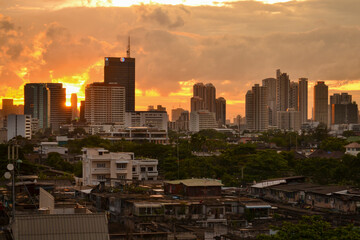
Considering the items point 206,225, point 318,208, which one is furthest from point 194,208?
point 318,208

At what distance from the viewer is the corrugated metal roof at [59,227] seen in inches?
559

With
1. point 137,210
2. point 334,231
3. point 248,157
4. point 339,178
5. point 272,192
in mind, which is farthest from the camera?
point 248,157

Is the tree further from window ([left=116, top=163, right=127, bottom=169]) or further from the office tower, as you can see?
the office tower

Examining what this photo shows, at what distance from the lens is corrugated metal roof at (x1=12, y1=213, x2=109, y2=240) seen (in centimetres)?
1420

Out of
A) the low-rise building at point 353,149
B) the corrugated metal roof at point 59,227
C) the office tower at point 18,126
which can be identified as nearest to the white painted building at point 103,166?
the corrugated metal roof at point 59,227

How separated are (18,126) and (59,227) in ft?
467

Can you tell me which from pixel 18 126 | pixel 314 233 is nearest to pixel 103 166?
pixel 314 233

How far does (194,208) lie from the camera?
30.0 meters

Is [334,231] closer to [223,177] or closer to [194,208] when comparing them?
[194,208]

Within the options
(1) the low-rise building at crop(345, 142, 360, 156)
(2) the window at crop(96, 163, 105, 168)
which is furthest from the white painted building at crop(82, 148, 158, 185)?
(1) the low-rise building at crop(345, 142, 360, 156)

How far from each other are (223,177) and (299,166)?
8.03 meters

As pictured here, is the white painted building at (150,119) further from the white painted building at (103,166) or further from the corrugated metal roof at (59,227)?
the corrugated metal roof at (59,227)

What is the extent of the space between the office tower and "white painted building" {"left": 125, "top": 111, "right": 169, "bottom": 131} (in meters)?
36.7

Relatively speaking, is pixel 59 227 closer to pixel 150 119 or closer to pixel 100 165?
pixel 100 165
